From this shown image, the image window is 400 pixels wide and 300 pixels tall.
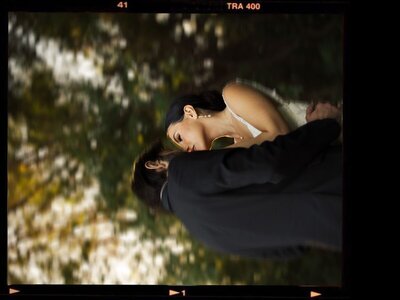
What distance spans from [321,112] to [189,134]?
51cm

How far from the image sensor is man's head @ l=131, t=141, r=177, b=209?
2129 millimetres

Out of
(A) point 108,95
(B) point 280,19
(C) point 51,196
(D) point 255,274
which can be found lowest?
(D) point 255,274

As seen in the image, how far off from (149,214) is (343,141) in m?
0.78

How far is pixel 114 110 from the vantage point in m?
2.16

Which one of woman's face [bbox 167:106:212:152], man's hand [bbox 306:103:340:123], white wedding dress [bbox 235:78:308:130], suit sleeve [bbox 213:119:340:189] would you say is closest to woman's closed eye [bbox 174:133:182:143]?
woman's face [bbox 167:106:212:152]

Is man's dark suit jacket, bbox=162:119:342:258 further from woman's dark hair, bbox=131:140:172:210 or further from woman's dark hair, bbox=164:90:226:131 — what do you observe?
woman's dark hair, bbox=164:90:226:131

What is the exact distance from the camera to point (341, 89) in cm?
216

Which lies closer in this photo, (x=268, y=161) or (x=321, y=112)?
(x=268, y=161)

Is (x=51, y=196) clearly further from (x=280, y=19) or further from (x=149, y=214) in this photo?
(x=280, y=19)

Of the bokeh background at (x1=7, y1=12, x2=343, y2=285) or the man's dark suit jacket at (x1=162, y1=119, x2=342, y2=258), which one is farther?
the bokeh background at (x1=7, y1=12, x2=343, y2=285)

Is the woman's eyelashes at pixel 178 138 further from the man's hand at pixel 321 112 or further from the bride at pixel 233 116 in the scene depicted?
the man's hand at pixel 321 112

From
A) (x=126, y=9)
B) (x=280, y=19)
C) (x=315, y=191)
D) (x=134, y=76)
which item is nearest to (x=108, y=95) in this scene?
(x=134, y=76)

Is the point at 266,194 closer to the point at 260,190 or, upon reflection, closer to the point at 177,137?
the point at 260,190

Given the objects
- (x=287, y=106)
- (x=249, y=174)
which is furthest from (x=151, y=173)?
(x=287, y=106)
